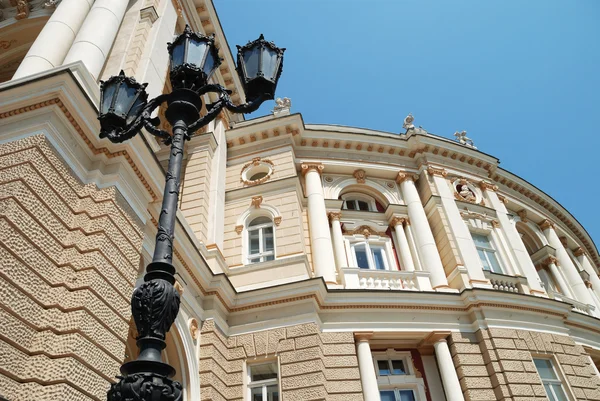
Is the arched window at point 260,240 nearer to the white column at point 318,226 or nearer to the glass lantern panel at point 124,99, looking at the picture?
the white column at point 318,226

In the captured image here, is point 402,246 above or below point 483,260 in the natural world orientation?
above

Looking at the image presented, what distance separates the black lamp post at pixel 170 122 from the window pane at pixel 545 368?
1280 cm

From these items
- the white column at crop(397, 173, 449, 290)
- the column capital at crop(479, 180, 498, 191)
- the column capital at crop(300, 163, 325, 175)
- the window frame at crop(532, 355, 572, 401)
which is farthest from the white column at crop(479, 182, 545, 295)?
the column capital at crop(300, 163, 325, 175)

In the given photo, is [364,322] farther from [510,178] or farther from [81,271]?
[510,178]

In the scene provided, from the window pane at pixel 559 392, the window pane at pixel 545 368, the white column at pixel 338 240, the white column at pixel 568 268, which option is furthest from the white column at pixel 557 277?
the white column at pixel 338 240

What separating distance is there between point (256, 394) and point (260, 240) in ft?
16.9

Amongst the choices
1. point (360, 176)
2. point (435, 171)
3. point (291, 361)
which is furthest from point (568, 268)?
point (291, 361)

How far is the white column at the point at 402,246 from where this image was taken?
54.7 ft

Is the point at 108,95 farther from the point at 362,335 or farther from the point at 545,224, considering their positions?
the point at 545,224

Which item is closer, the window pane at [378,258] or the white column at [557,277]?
the window pane at [378,258]

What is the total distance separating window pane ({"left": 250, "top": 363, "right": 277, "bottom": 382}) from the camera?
42.3 feet

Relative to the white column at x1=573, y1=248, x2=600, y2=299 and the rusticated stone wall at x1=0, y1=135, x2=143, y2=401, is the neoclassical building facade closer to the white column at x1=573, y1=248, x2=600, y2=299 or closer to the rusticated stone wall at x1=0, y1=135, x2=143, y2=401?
→ the rusticated stone wall at x1=0, y1=135, x2=143, y2=401

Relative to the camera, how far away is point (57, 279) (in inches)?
275

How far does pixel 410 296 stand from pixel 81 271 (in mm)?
9902
